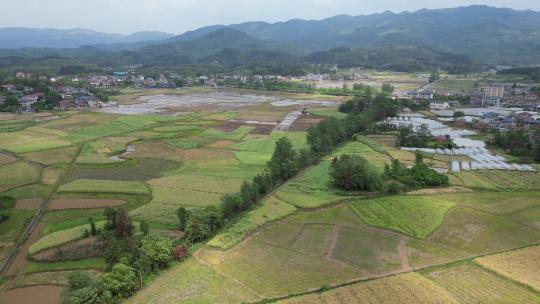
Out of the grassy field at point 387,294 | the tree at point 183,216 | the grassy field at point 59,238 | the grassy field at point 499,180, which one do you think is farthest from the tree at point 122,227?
the grassy field at point 499,180

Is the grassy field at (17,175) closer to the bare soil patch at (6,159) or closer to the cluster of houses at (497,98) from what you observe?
the bare soil patch at (6,159)

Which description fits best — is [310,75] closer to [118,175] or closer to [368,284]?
→ [118,175]

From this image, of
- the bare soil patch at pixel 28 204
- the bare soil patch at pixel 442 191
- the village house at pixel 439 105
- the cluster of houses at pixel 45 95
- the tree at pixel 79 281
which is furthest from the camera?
the cluster of houses at pixel 45 95

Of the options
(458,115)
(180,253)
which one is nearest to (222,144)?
(180,253)

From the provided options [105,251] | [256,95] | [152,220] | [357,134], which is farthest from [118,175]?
[256,95]

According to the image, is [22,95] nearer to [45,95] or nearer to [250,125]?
[45,95]

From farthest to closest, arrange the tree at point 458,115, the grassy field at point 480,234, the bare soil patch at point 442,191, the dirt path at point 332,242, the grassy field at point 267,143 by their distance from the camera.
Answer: the tree at point 458,115, the grassy field at point 267,143, the bare soil patch at point 442,191, the grassy field at point 480,234, the dirt path at point 332,242
